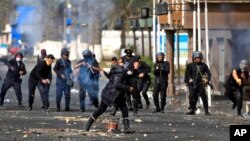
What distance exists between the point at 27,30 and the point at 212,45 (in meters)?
8.39

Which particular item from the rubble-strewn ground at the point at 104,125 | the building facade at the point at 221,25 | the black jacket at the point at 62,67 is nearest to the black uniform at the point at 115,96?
the rubble-strewn ground at the point at 104,125

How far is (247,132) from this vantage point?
48.1ft

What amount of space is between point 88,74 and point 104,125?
5.93 meters

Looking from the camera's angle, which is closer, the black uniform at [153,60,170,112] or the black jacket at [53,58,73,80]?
the black uniform at [153,60,170,112]

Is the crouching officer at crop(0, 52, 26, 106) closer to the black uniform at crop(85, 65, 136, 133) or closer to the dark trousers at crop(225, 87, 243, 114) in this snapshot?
the dark trousers at crop(225, 87, 243, 114)

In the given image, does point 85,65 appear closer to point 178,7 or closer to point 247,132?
point 178,7

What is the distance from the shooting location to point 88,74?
28.2 metres

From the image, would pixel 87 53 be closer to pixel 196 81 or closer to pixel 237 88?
pixel 196 81

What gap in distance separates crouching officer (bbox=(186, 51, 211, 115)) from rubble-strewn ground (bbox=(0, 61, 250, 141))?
48 cm

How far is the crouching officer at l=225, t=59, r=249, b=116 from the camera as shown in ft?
87.1

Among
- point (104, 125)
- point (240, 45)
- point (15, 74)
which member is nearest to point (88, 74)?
point (15, 74)

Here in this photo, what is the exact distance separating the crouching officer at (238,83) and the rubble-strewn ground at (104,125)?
21.0 inches

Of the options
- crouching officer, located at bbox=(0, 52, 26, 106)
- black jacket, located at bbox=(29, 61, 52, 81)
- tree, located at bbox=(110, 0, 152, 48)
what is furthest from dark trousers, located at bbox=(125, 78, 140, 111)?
tree, located at bbox=(110, 0, 152, 48)

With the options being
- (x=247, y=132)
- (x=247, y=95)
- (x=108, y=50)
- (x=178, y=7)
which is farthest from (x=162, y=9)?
(x=108, y=50)
